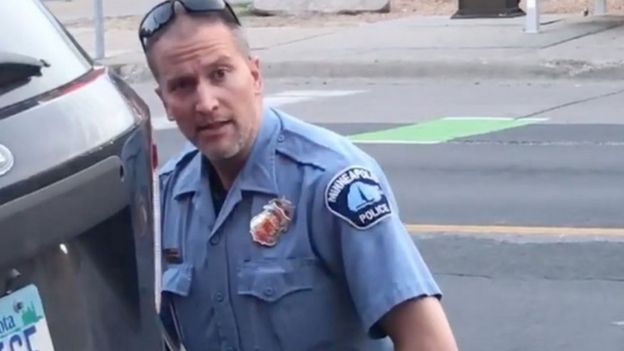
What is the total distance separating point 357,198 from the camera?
118 inches

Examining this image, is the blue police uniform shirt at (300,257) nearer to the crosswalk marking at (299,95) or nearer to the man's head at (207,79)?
the man's head at (207,79)


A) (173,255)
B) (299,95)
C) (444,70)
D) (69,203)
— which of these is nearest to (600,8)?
(444,70)

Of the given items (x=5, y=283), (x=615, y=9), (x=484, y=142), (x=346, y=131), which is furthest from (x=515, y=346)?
(x=615, y=9)

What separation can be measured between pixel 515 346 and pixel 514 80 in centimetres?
1048

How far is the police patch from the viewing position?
298cm

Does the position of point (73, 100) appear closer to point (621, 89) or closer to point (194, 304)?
point (194, 304)

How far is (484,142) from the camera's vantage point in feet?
42.0

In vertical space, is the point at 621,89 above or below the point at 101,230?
below

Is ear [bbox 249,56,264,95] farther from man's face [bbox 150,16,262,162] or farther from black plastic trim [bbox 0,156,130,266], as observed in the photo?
black plastic trim [bbox 0,156,130,266]

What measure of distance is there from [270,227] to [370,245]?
0.19 m

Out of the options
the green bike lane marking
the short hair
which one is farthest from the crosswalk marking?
the short hair

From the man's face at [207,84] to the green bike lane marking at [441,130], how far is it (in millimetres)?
9925

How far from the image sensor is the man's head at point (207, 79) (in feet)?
9.82

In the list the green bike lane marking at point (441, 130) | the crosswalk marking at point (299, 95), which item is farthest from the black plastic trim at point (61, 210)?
the crosswalk marking at point (299, 95)
